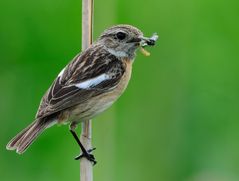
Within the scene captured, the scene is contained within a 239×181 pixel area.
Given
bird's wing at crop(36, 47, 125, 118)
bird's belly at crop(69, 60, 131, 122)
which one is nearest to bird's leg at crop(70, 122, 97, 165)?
bird's belly at crop(69, 60, 131, 122)

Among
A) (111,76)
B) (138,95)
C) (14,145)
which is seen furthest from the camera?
(138,95)

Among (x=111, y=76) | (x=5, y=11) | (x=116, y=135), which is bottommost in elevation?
(x=116, y=135)

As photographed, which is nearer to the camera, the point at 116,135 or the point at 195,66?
the point at 116,135

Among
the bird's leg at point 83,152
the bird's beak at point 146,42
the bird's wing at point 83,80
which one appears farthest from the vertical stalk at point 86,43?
the bird's beak at point 146,42

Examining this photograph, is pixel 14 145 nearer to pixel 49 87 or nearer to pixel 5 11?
pixel 49 87

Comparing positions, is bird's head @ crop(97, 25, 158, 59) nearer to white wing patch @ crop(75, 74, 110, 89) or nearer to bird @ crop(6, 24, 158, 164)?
bird @ crop(6, 24, 158, 164)

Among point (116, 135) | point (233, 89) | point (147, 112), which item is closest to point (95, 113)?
point (116, 135)

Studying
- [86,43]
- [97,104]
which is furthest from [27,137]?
[86,43]

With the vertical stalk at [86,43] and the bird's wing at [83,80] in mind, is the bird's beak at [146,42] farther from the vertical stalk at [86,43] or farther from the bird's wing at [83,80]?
the vertical stalk at [86,43]

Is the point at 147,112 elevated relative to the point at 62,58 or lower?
lower
